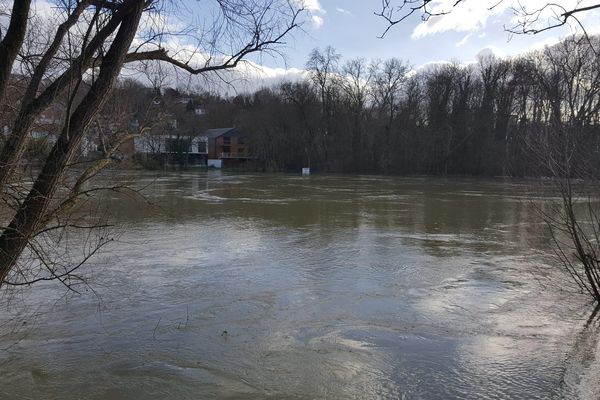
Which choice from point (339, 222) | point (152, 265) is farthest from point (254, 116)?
point (152, 265)

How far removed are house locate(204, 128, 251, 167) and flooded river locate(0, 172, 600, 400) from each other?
74964 mm

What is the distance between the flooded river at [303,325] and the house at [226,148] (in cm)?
7496

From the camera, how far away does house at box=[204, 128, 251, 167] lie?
87188 mm

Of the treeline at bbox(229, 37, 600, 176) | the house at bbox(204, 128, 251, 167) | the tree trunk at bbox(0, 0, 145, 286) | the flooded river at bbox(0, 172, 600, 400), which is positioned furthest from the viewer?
the house at bbox(204, 128, 251, 167)

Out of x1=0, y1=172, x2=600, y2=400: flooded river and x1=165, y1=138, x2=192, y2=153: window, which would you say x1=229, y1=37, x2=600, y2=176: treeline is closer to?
x1=165, y1=138, x2=192, y2=153: window

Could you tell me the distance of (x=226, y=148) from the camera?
288 feet

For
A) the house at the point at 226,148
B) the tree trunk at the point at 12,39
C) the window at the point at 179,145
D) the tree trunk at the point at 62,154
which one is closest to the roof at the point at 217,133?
the house at the point at 226,148

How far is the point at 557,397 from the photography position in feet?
16.1

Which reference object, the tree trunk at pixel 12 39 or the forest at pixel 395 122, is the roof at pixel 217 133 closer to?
the forest at pixel 395 122

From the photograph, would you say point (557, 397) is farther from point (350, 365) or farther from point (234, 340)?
point (234, 340)

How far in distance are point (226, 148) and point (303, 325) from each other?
82533mm

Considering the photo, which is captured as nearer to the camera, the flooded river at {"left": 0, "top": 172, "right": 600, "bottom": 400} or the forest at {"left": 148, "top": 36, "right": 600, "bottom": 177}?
the flooded river at {"left": 0, "top": 172, "right": 600, "bottom": 400}

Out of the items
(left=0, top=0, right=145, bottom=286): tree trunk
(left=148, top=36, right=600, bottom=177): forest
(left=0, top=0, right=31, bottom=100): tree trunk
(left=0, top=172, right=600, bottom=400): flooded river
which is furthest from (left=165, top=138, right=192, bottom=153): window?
(left=0, top=0, right=31, bottom=100): tree trunk

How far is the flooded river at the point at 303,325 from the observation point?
5.20m
